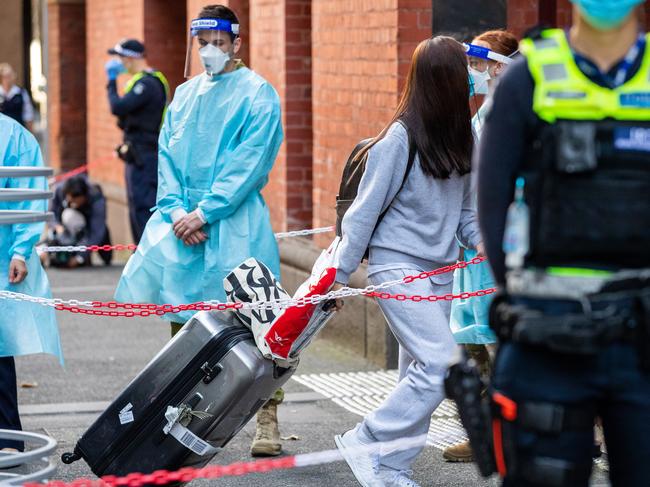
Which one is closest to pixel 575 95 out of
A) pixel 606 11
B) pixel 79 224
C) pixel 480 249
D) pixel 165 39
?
pixel 606 11

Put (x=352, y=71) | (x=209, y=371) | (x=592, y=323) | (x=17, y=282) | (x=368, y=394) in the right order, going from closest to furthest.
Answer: (x=592, y=323)
(x=209, y=371)
(x=17, y=282)
(x=368, y=394)
(x=352, y=71)

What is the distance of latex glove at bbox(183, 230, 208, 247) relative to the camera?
6375 mm

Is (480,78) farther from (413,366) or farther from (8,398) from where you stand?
(8,398)

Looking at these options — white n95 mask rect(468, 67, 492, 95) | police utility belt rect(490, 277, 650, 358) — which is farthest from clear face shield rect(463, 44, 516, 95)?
police utility belt rect(490, 277, 650, 358)

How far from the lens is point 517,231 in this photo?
11.0ft

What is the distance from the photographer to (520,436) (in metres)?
3.28

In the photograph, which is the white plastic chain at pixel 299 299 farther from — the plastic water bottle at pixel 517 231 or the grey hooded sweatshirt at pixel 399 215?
the plastic water bottle at pixel 517 231

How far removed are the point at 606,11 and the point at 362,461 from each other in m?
2.58

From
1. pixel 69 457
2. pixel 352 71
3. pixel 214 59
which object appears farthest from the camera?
pixel 352 71

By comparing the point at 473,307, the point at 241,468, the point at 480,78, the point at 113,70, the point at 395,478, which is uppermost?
the point at 480,78

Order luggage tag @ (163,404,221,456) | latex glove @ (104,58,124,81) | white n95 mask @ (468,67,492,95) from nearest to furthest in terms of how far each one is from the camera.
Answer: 1. luggage tag @ (163,404,221,456)
2. white n95 mask @ (468,67,492,95)
3. latex glove @ (104,58,124,81)

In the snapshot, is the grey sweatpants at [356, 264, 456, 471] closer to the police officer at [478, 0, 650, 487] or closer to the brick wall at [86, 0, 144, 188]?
the police officer at [478, 0, 650, 487]

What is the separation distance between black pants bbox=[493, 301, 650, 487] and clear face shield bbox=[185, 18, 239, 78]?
3478mm

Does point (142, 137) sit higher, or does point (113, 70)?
point (113, 70)
